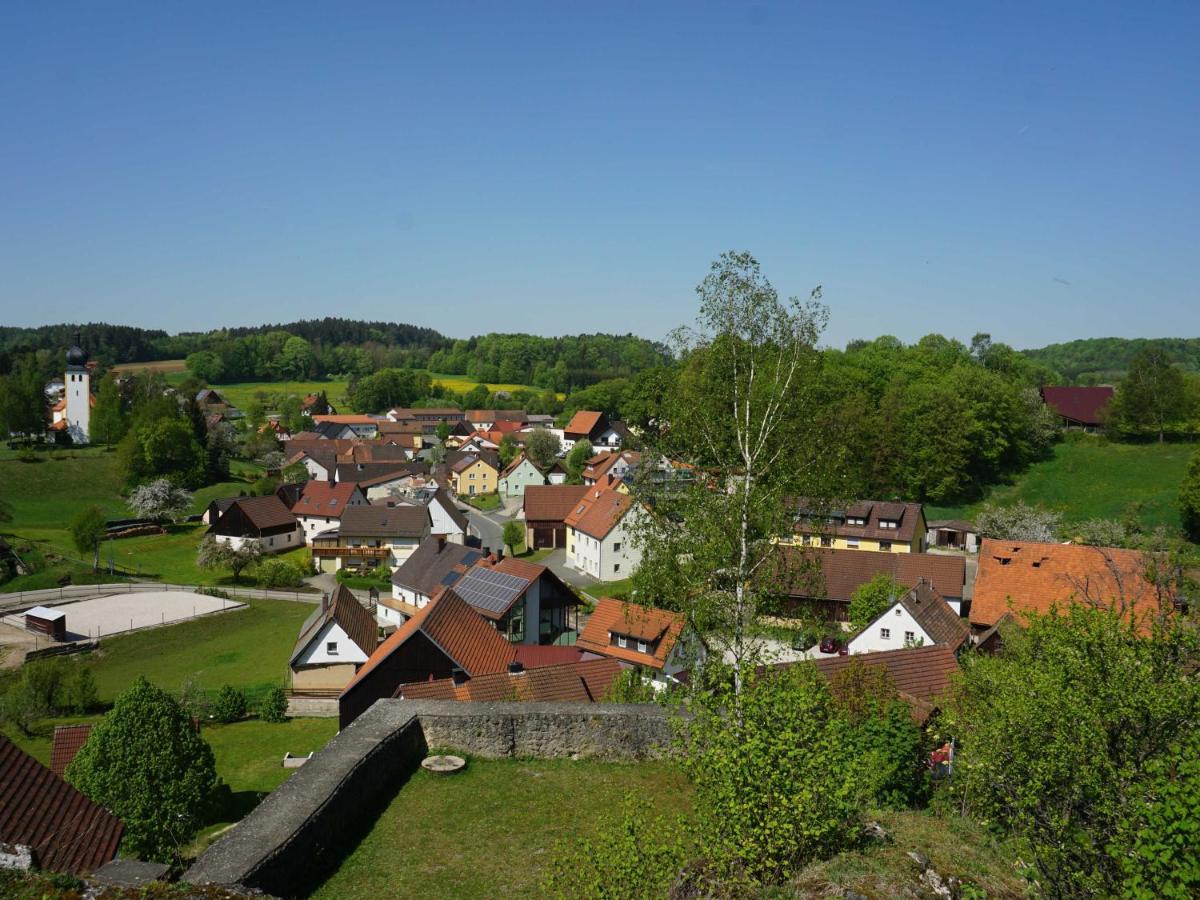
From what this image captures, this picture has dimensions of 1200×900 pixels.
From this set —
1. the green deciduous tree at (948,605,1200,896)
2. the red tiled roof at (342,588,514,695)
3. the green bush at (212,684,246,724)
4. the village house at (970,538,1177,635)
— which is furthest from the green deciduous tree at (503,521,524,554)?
the green deciduous tree at (948,605,1200,896)

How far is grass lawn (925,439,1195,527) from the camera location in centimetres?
5738

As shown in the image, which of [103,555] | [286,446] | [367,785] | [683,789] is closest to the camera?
[367,785]

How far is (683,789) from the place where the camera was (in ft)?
42.6

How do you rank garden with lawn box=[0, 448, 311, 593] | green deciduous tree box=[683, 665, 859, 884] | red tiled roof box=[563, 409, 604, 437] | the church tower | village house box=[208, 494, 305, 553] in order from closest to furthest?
green deciduous tree box=[683, 665, 859, 884] → garden with lawn box=[0, 448, 311, 593] → village house box=[208, 494, 305, 553] → the church tower → red tiled roof box=[563, 409, 604, 437]

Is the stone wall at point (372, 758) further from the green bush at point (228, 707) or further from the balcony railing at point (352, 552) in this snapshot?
the balcony railing at point (352, 552)

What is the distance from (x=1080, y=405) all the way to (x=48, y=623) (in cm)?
8061

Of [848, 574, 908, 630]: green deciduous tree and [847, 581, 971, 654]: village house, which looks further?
[848, 574, 908, 630]: green deciduous tree

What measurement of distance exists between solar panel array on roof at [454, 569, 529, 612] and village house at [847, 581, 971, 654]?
13.6 metres

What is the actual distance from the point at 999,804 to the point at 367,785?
29.2 ft

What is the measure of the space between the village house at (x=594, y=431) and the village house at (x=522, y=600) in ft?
202

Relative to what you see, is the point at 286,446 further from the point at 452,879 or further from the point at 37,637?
the point at 452,879

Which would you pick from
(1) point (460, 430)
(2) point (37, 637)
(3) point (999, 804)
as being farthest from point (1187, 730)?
(1) point (460, 430)

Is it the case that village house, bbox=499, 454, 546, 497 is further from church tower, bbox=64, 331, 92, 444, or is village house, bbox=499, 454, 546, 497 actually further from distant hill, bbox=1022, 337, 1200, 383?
distant hill, bbox=1022, 337, 1200, 383

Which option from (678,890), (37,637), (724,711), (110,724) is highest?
(724,711)
